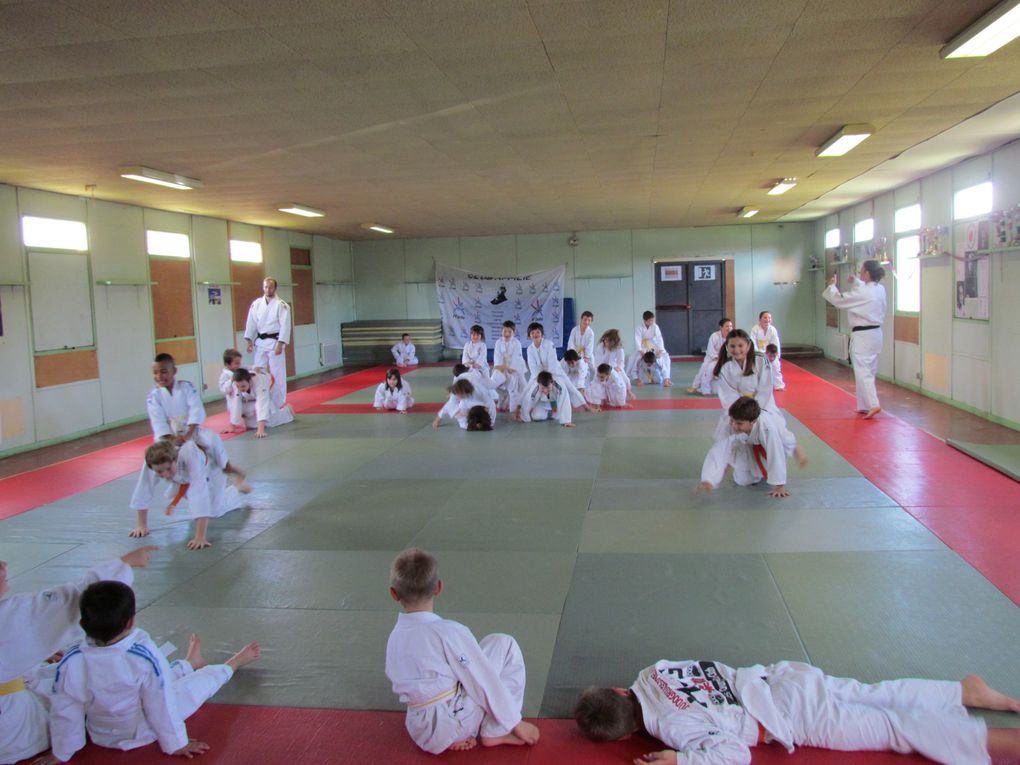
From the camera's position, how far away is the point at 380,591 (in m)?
4.06

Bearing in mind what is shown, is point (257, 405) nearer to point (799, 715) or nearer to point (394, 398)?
point (394, 398)

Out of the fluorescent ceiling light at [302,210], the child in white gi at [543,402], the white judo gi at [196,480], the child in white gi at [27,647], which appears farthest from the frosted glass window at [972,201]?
the child in white gi at [27,647]

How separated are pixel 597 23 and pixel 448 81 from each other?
1.30m

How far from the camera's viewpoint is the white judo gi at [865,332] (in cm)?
850

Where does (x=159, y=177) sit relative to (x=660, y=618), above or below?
above

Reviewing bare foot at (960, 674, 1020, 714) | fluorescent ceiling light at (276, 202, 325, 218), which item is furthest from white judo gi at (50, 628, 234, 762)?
fluorescent ceiling light at (276, 202, 325, 218)

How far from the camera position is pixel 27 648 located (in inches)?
108

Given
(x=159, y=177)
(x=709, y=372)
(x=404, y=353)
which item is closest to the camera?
(x=159, y=177)

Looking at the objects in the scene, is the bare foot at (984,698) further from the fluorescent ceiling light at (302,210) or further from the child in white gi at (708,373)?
the fluorescent ceiling light at (302,210)

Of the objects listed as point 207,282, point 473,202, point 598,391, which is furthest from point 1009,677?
point 207,282

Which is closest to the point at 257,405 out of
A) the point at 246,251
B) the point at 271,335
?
the point at 271,335

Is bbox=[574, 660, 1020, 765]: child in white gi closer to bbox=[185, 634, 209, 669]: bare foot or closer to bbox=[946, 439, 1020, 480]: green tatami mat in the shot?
bbox=[185, 634, 209, 669]: bare foot

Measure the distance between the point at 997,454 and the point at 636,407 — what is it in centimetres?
442

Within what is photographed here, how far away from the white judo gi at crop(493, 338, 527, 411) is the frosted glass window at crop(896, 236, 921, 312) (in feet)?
18.3
